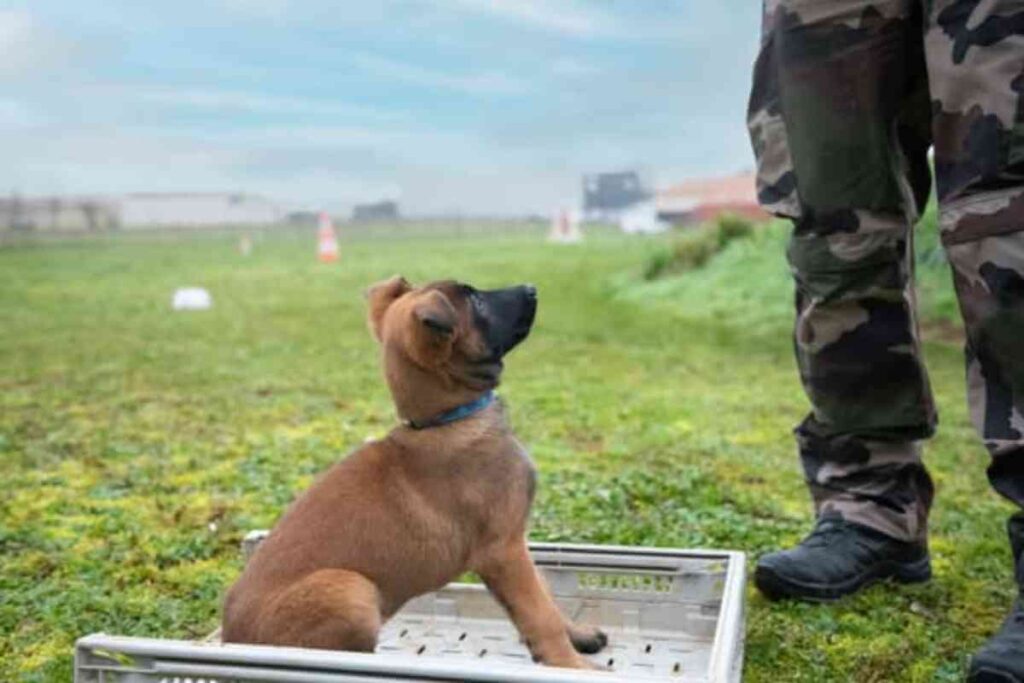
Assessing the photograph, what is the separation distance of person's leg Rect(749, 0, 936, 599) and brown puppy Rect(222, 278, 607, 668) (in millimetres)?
668

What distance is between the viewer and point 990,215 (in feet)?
6.82

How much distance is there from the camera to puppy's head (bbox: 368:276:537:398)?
220cm

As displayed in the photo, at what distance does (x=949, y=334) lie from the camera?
27.6ft

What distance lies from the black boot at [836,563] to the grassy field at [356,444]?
43mm

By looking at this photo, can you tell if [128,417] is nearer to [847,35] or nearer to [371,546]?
[371,546]

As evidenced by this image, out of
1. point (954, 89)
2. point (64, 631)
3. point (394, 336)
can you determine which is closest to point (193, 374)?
point (64, 631)

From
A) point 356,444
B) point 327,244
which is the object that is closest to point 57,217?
point 327,244

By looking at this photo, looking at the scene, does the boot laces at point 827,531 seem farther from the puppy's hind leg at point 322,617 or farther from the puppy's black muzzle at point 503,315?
the puppy's hind leg at point 322,617

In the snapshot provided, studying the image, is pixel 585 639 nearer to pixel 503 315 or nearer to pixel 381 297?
pixel 503 315

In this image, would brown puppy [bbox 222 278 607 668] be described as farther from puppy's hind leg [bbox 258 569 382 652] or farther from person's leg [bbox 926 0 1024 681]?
person's leg [bbox 926 0 1024 681]

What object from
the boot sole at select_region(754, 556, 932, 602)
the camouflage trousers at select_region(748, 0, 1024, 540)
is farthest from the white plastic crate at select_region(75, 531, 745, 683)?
the camouflage trousers at select_region(748, 0, 1024, 540)

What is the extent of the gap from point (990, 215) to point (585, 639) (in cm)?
112

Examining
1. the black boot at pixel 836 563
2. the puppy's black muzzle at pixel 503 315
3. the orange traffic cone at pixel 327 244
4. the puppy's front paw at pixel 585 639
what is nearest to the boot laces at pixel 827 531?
the black boot at pixel 836 563

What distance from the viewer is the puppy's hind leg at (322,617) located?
194 cm
